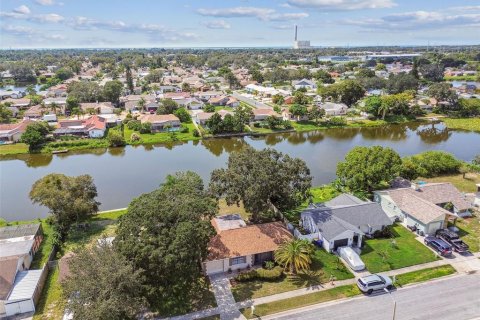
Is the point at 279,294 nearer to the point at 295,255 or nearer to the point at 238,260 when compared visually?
the point at 295,255

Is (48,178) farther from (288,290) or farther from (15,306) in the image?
(288,290)

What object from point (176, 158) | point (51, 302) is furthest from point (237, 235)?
point (176, 158)

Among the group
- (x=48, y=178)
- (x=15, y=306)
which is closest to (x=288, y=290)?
(x=15, y=306)

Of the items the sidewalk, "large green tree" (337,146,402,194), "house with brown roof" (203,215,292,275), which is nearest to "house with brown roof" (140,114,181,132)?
"large green tree" (337,146,402,194)

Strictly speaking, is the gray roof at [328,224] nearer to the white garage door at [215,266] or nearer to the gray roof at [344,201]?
the gray roof at [344,201]

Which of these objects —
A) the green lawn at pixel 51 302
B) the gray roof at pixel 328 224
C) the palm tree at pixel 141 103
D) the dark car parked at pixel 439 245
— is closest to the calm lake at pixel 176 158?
the green lawn at pixel 51 302
